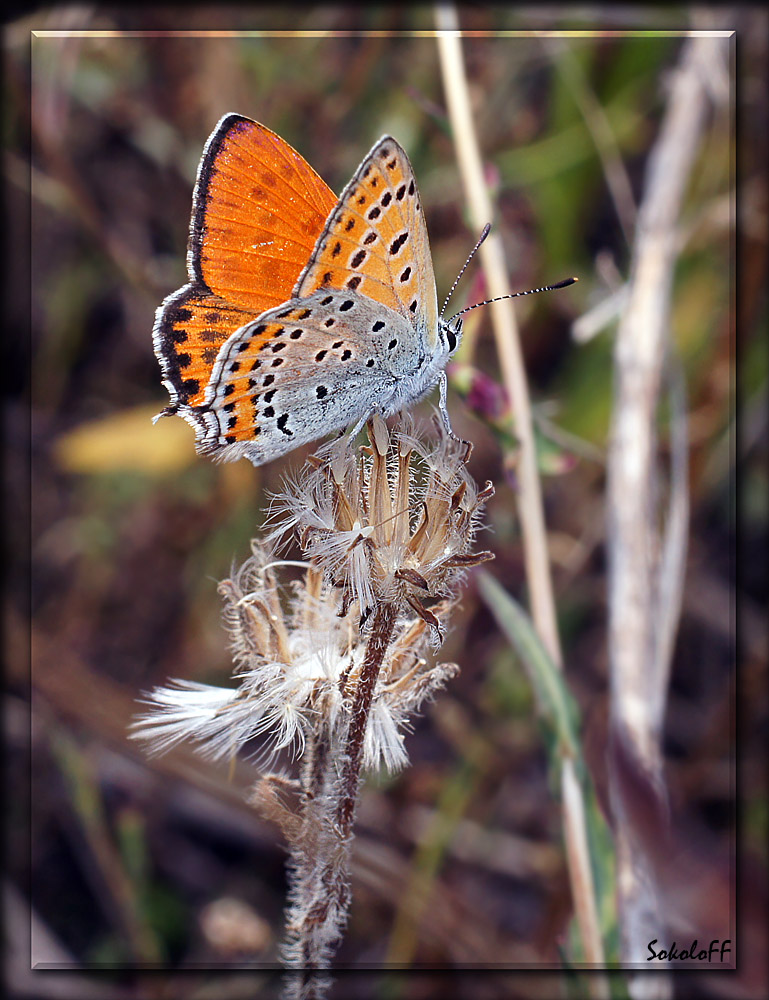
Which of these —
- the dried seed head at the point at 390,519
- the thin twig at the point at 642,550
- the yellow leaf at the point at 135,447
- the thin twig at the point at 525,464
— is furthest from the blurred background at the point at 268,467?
the dried seed head at the point at 390,519

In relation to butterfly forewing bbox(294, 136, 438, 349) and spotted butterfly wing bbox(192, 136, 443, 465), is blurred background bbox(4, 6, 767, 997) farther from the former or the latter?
butterfly forewing bbox(294, 136, 438, 349)

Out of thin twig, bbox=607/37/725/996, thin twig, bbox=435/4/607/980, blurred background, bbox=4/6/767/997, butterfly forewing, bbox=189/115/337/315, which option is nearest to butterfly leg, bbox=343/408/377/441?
butterfly forewing, bbox=189/115/337/315

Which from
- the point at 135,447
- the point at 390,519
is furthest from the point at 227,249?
the point at 135,447

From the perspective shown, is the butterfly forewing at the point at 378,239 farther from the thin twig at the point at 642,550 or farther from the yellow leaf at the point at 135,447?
the yellow leaf at the point at 135,447

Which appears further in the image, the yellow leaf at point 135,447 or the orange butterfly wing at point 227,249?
the yellow leaf at point 135,447

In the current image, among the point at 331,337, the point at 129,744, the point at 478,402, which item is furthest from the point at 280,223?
the point at 129,744

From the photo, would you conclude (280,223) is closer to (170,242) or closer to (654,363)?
(654,363)

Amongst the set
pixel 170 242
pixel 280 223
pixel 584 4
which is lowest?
pixel 280 223

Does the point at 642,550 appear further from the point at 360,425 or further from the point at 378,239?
the point at 378,239
